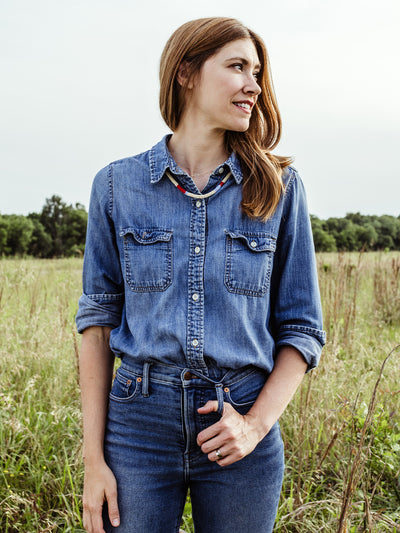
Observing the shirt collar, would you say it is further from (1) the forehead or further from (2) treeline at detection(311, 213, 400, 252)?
(2) treeline at detection(311, 213, 400, 252)

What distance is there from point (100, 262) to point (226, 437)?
1.99 feet

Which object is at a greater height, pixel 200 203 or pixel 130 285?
pixel 200 203

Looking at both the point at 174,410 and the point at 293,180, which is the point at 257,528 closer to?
the point at 174,410

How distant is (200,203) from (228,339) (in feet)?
1.21

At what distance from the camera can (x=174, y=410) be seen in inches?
48.6

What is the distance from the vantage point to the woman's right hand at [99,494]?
1276 mm

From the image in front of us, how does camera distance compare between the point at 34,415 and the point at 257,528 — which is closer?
the point at 257,528

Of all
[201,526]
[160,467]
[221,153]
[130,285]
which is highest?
[221,153]

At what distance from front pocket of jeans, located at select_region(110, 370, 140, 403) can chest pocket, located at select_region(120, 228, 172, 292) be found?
0.24m

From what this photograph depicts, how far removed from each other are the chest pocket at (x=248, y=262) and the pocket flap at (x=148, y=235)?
16 centimetres

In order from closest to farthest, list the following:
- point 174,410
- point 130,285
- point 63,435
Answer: point 174,410
point 130,285
point 63,435

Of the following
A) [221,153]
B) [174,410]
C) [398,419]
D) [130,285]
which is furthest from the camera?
[398,419]

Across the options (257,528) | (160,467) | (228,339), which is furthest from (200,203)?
(257,528)

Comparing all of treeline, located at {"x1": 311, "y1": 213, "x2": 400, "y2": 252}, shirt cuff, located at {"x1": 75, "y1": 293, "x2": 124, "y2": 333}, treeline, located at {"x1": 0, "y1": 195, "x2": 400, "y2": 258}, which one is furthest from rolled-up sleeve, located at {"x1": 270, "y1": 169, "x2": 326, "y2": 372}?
treeline, located at {"x1": 0, "y1": 195, "x2": 400, "y2": 258}
